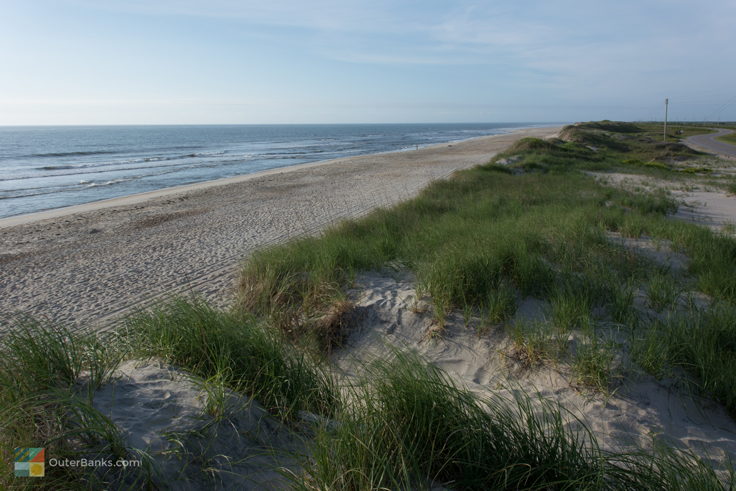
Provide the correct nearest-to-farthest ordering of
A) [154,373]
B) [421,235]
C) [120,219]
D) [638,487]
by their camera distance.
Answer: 1. [638,487]
2. [154,373]
3. [421,235]
4. [120,219]

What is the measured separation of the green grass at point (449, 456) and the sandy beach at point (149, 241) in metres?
2.71

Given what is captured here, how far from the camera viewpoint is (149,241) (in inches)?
411

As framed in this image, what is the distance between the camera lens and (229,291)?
6.62 meters

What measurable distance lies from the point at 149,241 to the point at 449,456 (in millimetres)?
9935

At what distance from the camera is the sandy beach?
669 centimetres

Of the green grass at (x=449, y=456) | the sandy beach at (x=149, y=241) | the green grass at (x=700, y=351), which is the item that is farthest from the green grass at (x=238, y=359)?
the green grass at (x=700, y=351)

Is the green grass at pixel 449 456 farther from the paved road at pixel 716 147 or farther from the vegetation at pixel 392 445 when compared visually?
the paved road at pixel 716 147

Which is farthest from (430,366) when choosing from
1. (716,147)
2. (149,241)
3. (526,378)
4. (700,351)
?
(716,147)

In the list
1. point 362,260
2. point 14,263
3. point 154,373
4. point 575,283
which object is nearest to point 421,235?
point 362,260

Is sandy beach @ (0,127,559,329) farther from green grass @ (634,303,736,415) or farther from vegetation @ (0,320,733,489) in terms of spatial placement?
green grass @ (634,303,736,415)

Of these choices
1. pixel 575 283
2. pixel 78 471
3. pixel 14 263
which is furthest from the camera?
pixel 14 263

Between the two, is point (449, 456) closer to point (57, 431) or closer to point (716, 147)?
point (57, 431)

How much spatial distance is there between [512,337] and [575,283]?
129 cm

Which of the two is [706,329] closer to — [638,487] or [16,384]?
[638,487]
